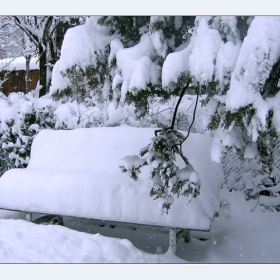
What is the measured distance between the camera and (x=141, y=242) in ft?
16.3

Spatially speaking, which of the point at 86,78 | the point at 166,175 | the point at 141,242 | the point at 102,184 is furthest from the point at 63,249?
the point at 86,78

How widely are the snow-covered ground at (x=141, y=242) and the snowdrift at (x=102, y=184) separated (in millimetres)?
293

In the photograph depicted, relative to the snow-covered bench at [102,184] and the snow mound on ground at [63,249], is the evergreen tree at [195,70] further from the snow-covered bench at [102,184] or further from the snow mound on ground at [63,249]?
the snow mound on ground at [63,249]

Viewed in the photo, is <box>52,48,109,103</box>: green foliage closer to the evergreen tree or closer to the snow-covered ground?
the evergreen tree

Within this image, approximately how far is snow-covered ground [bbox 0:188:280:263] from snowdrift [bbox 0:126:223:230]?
0.29m

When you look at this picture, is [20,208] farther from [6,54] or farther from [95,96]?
[6,54]

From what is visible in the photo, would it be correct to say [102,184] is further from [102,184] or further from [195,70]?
[195,70]

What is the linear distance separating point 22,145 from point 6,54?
7935 millimetres

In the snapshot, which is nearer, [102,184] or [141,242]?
[102,184]

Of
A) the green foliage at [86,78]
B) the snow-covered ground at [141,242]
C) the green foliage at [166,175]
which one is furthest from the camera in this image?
the green foliage at [86,78]

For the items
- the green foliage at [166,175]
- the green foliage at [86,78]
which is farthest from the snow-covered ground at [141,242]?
the green foliage at [86,78]

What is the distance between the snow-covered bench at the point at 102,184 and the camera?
12.6 ft

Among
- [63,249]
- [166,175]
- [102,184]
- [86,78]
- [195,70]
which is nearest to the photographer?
[195,70]

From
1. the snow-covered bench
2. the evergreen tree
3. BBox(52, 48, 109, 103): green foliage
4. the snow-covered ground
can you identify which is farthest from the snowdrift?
BBox(52, 48, 109, 103): green foliage
